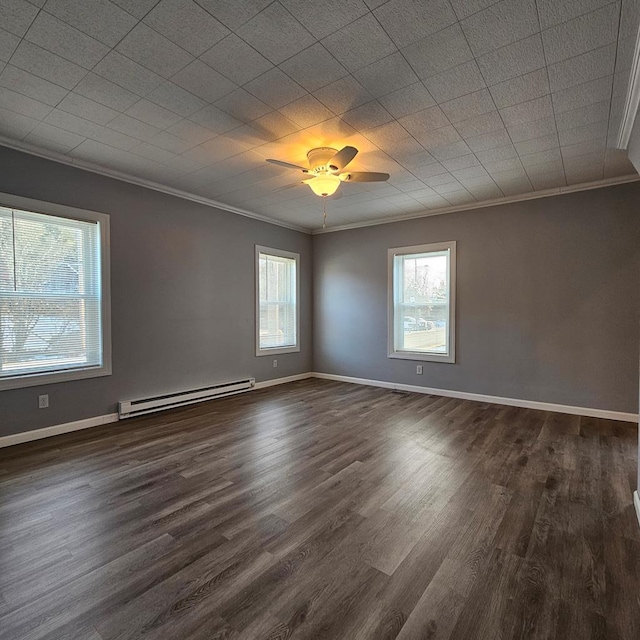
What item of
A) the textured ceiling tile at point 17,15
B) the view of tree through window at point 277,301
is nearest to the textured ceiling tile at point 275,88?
the textured ceiling tile at point 17,15

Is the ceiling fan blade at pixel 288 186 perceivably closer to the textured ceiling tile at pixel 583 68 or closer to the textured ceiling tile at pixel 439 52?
the textured ceiling tile at pixel 439 52

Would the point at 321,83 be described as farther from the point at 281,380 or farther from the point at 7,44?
the point at 281,380

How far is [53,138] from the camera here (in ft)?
10.5

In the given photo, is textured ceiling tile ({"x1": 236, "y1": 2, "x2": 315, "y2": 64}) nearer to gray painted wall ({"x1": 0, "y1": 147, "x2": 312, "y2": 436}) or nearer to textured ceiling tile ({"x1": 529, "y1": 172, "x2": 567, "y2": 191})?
gray painted wall ({"x1": 0, "y1": 147, "x2": 312, "y2": 436})

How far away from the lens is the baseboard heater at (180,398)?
413 centimetres

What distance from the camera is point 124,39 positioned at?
6.56ft

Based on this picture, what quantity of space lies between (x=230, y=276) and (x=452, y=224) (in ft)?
11.0

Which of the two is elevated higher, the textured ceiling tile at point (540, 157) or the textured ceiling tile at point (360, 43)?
the textured ceiling tile at point (360, 43)

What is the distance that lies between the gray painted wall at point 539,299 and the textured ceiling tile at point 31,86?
Result: 444 centimetres

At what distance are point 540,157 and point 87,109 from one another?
4.01 meters

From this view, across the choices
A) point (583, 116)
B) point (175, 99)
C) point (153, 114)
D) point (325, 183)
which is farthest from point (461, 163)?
point (153, 114)

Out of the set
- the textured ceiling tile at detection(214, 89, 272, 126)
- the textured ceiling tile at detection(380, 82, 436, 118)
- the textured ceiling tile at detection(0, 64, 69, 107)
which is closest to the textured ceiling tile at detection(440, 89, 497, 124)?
the textured ceiling tile at detection(380, 82, 436, 118)

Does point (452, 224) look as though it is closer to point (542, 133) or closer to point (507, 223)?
point (507, 223)

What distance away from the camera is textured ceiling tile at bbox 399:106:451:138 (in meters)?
2.71
